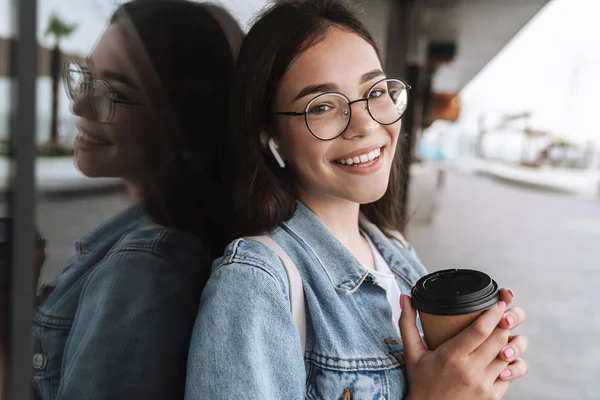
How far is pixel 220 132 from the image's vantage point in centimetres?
114

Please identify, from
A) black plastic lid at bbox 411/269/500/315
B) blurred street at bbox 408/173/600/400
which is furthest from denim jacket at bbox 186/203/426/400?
blurred street at bbox 408/173/600/400

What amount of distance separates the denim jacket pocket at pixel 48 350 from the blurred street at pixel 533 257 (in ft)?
0.24

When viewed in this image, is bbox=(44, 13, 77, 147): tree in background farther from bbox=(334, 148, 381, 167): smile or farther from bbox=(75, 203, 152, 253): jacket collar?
bbox=(334, 148, 381, 167): smile

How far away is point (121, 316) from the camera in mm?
861

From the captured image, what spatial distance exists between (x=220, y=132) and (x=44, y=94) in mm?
526

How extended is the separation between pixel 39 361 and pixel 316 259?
0.47 m

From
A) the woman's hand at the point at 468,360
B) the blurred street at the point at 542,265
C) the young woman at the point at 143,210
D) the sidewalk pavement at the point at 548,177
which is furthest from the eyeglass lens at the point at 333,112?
the sidewalk pavement at the point at 548,177

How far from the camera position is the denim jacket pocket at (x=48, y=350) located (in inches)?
27.4

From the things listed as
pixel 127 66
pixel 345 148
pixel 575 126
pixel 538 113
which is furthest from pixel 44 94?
pixel 575 126

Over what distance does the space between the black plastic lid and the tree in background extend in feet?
2.04

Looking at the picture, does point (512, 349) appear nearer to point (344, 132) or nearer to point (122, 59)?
point (344, 132)

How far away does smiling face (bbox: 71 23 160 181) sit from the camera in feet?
2.49

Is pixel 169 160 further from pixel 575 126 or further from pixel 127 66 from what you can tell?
pixel 575 126

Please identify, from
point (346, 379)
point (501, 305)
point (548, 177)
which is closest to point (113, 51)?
point (346, 379)
